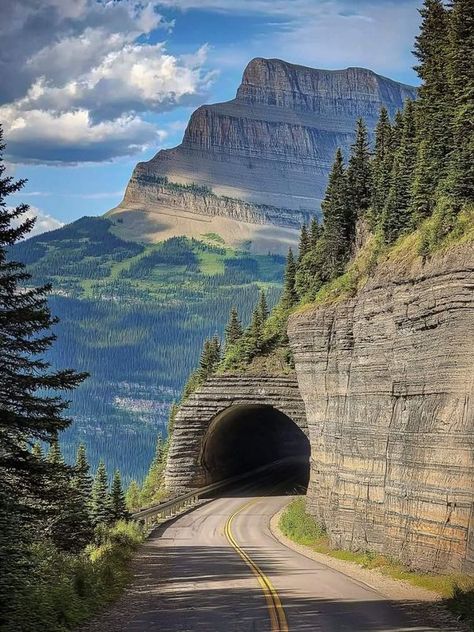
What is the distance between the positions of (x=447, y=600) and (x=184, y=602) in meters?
6.47

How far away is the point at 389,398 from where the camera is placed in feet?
113

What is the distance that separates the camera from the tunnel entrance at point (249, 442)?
226ft

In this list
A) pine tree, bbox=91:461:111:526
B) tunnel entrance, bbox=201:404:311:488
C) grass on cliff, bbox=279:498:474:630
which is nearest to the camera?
grass on cliff, bbox=279:498:474:630

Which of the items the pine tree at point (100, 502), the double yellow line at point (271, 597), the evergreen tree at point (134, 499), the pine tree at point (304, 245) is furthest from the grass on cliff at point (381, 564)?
the evergreen tree at point (134, 499)

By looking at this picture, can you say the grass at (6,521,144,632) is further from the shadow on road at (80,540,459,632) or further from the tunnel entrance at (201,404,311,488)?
the tunnel entrance at (201,404,311,488)

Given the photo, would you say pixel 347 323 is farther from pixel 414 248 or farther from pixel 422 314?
pixel 422 314

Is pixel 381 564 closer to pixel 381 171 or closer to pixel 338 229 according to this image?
pixel 381 171

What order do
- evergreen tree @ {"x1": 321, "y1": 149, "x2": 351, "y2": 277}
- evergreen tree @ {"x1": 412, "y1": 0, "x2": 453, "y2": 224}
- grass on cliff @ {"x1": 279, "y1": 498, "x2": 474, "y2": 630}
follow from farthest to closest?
evergreen tree @ {"x1": 321, "y1": 149, "x2": 351, "y2": 277} < evergreen tree @ {"x1": 412, "y1": 0, "x2": 453, "y2": 224} < grass on cliff @ {"x1": 279, "y1": 498, "x2": 474, "y2": 630}

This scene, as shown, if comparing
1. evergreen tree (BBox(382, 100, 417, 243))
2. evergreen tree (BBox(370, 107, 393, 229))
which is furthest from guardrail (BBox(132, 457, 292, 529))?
evergreen tree (BBox(370, 107, 393, 229))

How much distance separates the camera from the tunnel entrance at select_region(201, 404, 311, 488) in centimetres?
6894

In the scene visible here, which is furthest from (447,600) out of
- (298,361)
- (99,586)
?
(298,361)

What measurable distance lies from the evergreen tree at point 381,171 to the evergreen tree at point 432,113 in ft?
12.0

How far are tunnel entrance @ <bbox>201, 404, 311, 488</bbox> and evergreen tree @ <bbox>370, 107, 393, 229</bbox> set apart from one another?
1864 centimetres

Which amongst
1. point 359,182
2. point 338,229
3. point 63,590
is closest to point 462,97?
point 359,182
